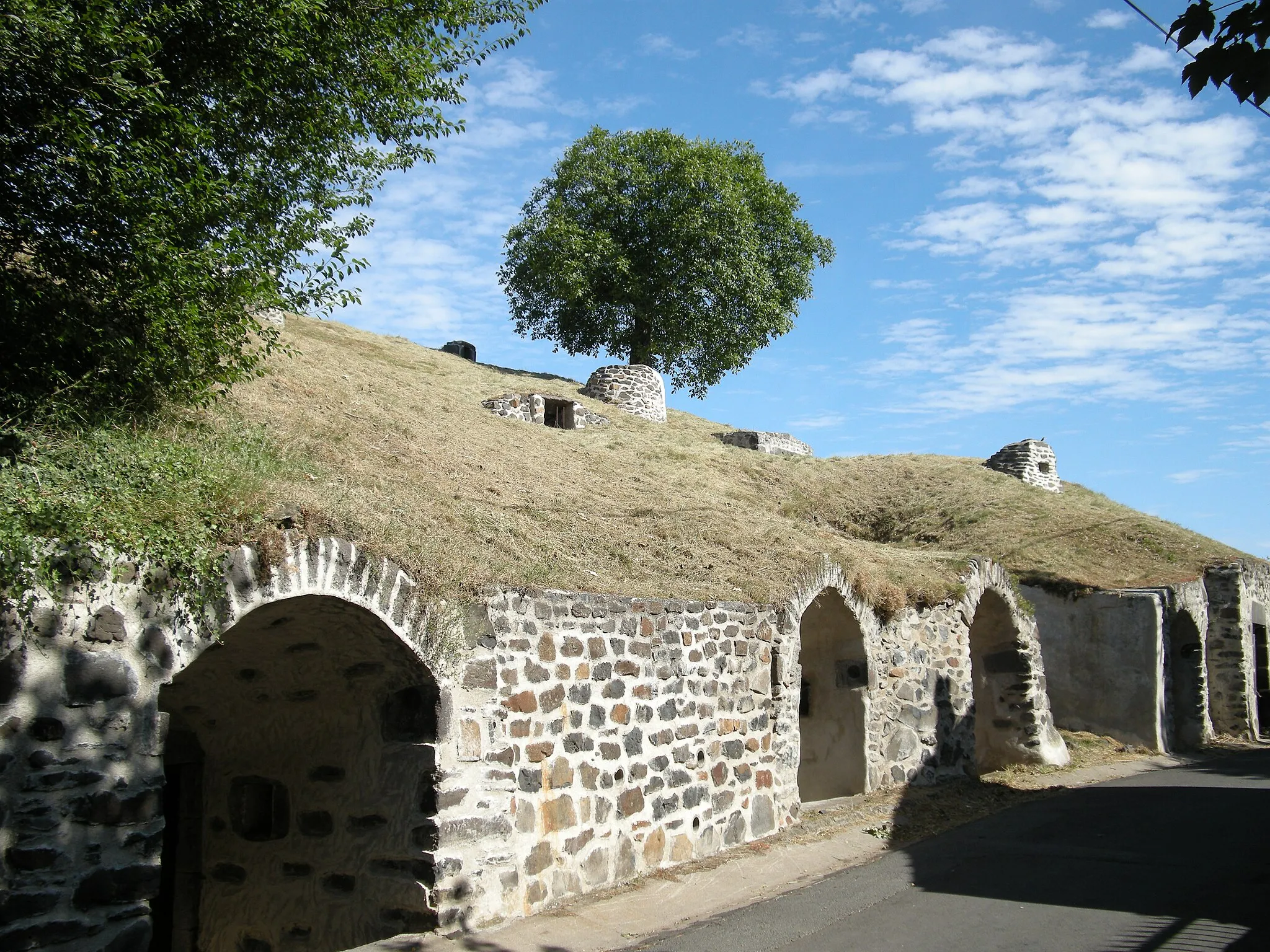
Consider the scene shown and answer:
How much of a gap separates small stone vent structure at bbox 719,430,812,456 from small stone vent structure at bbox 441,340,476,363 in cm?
818

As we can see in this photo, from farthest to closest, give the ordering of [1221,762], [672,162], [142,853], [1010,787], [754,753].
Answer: [672,162], [1221,762], [1010,787], [754,753], [142,853]

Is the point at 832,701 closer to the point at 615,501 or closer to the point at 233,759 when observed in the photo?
the point at 615,501

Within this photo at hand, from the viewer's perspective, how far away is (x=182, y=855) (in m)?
7.65

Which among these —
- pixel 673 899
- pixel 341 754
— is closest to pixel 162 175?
pixel 341 754

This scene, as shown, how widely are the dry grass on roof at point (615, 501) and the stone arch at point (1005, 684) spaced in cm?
99

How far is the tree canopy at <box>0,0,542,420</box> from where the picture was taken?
6.29 metres

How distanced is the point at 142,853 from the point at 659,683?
436 cm

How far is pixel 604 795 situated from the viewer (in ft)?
24.4

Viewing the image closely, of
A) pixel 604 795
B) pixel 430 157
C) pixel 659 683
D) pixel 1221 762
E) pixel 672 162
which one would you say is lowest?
pixel 1221 762

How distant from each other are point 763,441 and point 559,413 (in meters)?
6.33

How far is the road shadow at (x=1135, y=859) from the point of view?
6.61 meters

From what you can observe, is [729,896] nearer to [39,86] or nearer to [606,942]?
[606,942]

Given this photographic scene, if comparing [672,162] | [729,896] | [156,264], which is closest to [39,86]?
[156,264]

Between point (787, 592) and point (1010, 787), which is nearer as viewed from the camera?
point (787, 592)
